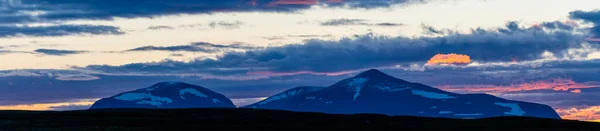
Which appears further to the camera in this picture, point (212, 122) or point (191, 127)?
point (212, 122)

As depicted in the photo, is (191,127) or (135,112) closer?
(191,127)

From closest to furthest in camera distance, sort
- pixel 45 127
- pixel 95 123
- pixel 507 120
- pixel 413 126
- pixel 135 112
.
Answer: pixel 45 127
pixel 95 123
pixel 413 126
pixel 507 120
pixel 135 112

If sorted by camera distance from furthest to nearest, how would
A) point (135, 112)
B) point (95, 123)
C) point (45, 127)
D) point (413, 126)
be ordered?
1. point (135, 112)
2. point (413, 126)
3. point (95, 123)
4. point (45, 127)

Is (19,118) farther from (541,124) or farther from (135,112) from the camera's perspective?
(541,124)

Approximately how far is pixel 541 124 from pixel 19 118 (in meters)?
89.9

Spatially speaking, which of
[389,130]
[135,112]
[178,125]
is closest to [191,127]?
[178,125]

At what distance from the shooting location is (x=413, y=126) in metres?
144

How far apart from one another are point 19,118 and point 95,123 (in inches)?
801

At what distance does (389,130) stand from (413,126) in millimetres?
13718

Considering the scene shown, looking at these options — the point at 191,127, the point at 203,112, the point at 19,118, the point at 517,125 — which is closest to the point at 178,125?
the point at 191,127

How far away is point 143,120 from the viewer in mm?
144125

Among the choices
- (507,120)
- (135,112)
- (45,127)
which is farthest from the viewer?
(135,112)

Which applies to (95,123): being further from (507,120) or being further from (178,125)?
(507,120)

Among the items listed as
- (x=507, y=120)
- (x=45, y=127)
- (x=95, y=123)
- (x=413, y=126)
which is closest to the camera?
(x=45, y=127)
